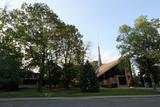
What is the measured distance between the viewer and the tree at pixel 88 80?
35.0 metres

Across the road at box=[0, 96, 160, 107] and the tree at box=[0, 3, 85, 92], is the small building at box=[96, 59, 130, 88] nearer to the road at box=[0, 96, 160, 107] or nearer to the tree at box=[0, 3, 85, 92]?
the tree at box=[0, 3, 85, 92]

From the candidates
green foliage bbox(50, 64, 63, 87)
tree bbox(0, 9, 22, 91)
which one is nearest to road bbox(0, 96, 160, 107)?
tree bbox(0, 9, 22, 91)

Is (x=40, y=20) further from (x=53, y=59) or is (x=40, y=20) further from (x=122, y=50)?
(x=122, y=50)

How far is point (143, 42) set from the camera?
39.1 m

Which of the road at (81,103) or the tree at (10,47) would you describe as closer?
the road at (81,103)

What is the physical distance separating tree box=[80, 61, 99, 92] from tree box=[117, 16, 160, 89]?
7421 millimetres

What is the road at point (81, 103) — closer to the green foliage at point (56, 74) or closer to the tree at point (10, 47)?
the tree at point (10, 47)

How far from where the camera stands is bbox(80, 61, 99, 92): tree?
35000mm

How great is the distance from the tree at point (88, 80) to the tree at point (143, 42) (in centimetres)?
742

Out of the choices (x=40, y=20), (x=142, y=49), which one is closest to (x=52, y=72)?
(x=40, y=20)

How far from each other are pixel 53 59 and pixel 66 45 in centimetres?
300

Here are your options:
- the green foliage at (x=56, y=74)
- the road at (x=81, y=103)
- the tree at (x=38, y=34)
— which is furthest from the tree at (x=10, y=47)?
the road at (x=81, y=103)

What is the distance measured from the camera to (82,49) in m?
43.3

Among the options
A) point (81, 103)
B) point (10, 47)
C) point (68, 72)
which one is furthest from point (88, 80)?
point (81, 103)
